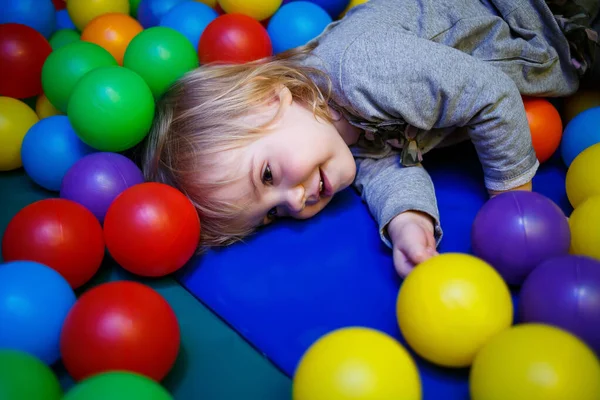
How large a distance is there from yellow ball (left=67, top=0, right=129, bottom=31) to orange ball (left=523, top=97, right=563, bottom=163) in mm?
1315

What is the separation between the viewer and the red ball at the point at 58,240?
1.05 meters

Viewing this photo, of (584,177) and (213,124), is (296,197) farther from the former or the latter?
(584,177)

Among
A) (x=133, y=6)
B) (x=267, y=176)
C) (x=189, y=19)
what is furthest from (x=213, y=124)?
(x=133, y=6)

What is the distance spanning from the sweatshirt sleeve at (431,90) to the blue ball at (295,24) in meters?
0.43

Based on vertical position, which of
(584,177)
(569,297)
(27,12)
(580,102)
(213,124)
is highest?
(27,12)

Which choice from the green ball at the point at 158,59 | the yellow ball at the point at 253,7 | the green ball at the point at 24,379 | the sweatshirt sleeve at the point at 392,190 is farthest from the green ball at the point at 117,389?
the yellow ball at the point at 253,7

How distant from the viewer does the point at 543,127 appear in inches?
57.0

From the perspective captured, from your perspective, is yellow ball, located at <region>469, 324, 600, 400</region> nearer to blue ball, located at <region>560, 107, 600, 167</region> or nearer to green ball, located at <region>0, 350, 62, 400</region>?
green ball, located at <region>0, 350, 62, 400</region>

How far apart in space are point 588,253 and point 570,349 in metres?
0.37

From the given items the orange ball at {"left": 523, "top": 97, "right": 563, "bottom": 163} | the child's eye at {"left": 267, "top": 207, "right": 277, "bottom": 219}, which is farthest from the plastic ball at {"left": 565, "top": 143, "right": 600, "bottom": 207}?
the child's eye at {"left": 267, "top": 207, "right": 277, "bottom": 219}

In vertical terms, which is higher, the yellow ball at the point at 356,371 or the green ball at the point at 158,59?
the green ball at the point at 158,59

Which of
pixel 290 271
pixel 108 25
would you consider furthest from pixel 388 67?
pixel 108 25

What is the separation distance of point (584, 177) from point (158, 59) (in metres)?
1.05

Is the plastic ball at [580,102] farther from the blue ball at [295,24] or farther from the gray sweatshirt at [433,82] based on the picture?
the blue ball at [295,24]
